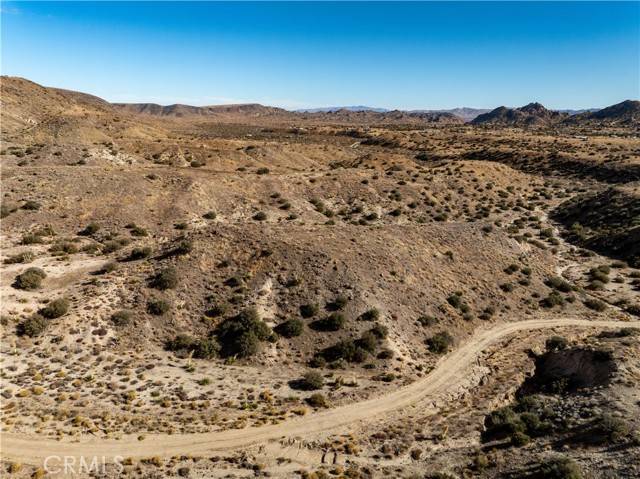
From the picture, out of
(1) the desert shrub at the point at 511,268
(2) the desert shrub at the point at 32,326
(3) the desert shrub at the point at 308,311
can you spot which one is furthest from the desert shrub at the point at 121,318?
(1) the desert shrub at the point at 511,268

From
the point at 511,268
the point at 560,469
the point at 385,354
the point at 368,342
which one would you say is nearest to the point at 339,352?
the point at 368,342

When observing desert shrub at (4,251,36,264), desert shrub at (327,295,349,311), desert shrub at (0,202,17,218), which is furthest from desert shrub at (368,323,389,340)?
desert shrub at (0,202,17,218)

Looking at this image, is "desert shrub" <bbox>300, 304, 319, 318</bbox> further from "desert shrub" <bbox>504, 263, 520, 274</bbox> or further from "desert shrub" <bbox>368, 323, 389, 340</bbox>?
"desert shrub" <bbox>504, 263, 520, 274</bbox>

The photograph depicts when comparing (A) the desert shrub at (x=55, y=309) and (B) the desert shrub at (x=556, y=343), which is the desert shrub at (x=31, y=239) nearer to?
(A) the desert shrub at (x=55, y=309)

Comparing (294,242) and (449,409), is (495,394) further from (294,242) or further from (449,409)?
(294,242)

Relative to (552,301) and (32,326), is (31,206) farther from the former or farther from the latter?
(552,301)

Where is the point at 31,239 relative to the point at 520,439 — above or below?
above
